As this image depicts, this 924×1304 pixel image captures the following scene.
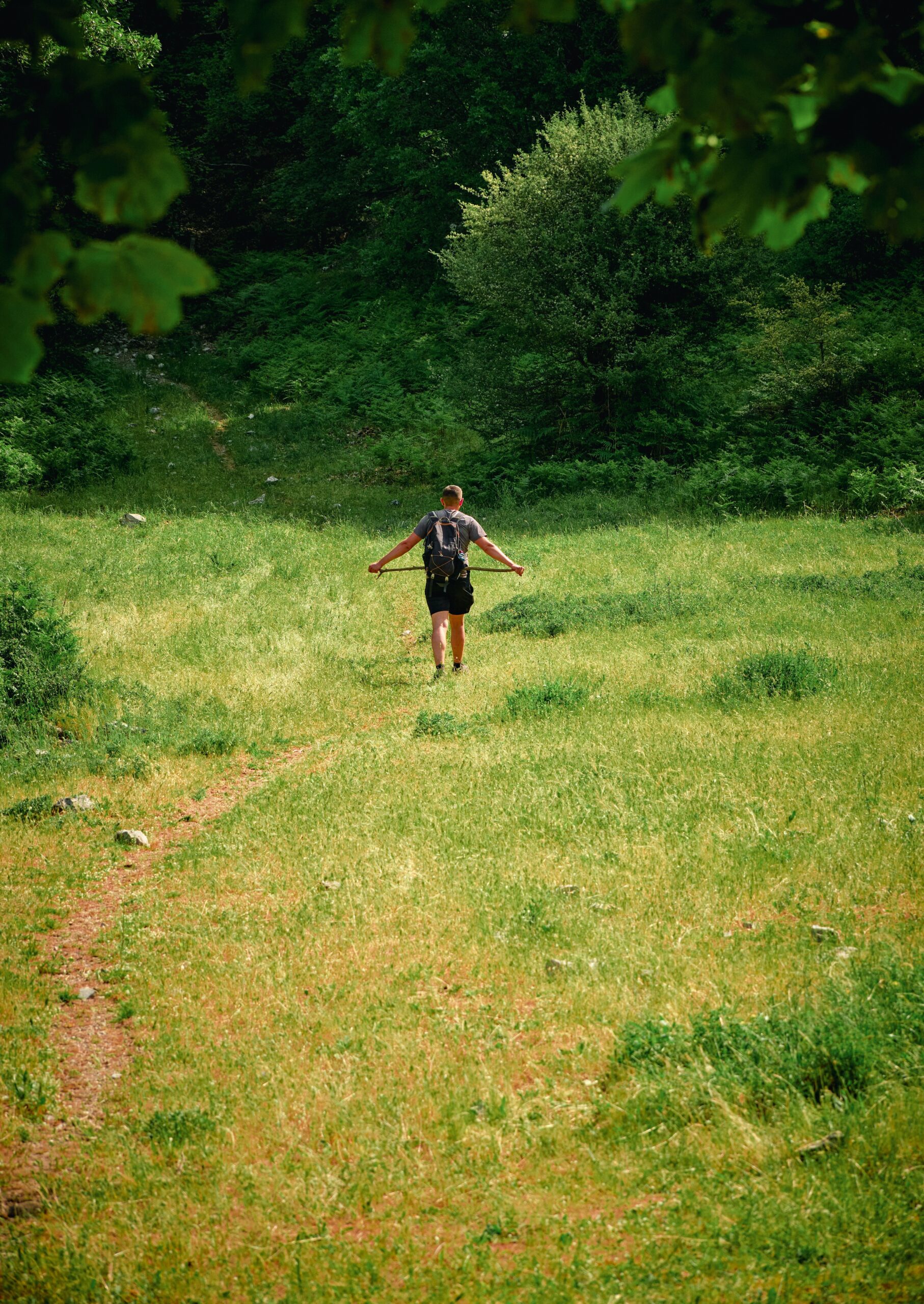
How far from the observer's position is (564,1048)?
459cm

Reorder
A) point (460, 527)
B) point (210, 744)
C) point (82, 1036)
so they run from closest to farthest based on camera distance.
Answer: point (82, 1036) → point (210, 744) → point (460, 527)

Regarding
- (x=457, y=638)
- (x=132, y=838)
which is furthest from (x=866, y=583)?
(x=132, y=838)

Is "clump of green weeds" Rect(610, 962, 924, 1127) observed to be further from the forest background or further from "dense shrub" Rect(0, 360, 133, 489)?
"dense shrub" Rect(0, 360, 133, 489)

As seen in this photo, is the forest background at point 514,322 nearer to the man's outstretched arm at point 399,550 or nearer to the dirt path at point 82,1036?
the man's outstretched arm at point 399,550

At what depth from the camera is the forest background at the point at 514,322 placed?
2303 centimetres

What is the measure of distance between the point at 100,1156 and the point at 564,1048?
6.99 feet

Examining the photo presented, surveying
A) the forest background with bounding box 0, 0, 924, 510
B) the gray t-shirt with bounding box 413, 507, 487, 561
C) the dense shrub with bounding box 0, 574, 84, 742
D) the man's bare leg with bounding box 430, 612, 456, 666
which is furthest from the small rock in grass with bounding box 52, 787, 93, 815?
the forest background with bounding box 0, 0, 924, 510

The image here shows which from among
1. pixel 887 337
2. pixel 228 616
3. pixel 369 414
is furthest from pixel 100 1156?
pixel 369 414

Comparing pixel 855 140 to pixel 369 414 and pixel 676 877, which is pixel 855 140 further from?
pixel 369 414

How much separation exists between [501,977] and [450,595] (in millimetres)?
6978

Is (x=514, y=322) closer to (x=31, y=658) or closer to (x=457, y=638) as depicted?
(x=457, y=638)

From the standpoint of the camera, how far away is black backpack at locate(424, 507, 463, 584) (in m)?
11.6

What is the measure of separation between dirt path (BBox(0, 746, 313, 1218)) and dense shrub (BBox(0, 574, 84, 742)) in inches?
139

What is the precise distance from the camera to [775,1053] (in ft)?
13.7
